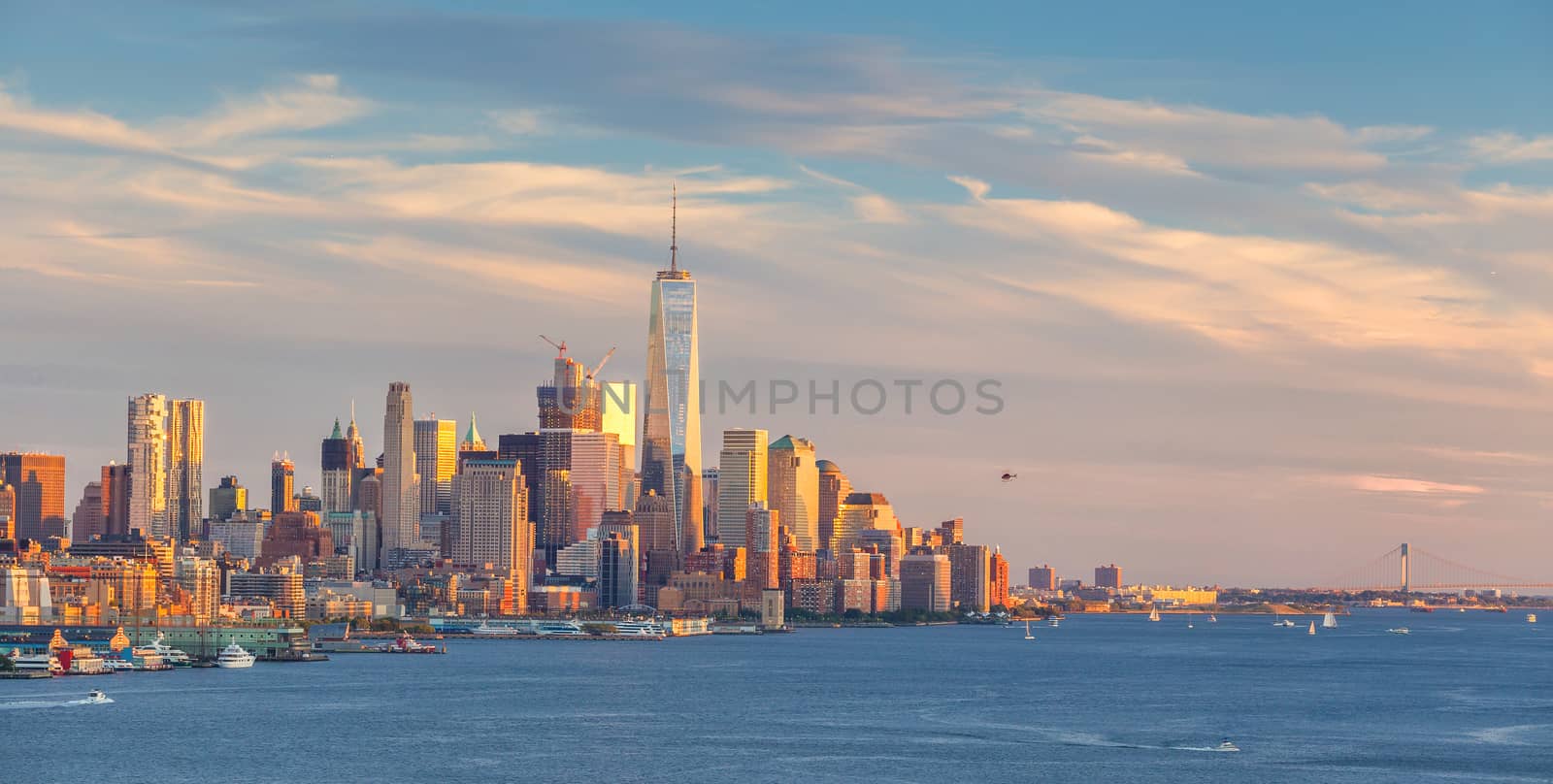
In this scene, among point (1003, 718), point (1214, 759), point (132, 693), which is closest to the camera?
point (1214, 759)

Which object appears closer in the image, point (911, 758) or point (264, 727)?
point (911, 758)

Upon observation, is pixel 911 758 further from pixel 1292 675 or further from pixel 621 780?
pixel 1292 675

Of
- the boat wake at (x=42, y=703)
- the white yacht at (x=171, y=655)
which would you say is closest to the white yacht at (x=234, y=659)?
the white yacht at (x=171, y=655)

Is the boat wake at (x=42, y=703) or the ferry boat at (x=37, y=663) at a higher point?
the ferry boat at (x=37, y=663)

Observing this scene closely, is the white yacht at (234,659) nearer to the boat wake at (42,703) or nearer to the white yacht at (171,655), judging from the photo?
the white yacht at (171,655)

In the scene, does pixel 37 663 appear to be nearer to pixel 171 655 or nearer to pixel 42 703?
pixel 171 655

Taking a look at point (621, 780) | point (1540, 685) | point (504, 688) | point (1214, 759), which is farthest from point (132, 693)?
point (1540, 685)
